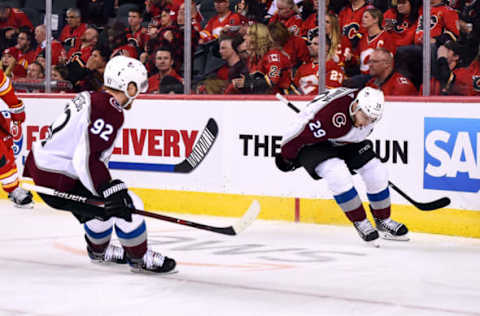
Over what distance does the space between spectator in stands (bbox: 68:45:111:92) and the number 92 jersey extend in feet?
11.0

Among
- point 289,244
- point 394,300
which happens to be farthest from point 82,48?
point 394,300

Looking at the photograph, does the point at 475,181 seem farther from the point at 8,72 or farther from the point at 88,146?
the point at 8,72

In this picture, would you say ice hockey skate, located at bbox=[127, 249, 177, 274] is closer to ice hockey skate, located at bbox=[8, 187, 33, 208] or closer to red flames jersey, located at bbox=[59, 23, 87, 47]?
ice hockey skate, located at bbox=[8, 187, 33, 208]

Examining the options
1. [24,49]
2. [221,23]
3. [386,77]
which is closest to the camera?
[386,77]

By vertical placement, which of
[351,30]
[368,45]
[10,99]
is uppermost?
[351,30]

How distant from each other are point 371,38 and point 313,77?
1.71 feet

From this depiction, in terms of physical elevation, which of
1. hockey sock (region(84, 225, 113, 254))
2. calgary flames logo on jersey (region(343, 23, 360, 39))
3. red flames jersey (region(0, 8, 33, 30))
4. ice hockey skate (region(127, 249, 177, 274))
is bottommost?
ice hockey skate (region(127, 249, 177, 274))

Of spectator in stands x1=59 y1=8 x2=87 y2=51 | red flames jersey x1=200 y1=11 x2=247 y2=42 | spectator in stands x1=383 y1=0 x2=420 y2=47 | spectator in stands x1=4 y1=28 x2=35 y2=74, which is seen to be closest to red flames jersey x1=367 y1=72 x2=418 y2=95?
spectator in stands x1=383 y1=0 x2=420 y2=47

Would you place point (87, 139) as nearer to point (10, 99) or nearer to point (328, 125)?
point (328, 125)

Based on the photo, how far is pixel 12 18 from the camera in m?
8.72

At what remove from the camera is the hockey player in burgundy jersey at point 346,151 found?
18.1ft

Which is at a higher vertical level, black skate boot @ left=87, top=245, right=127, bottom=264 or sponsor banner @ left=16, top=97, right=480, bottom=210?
sponsor banner @ left=16, top=97, right=480, bottom=210

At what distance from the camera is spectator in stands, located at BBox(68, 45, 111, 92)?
7891mm

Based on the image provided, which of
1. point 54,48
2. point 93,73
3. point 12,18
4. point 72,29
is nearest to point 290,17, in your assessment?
point 93,73
